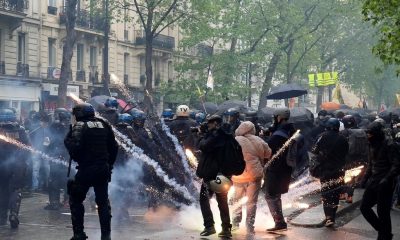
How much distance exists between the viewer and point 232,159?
31.7 feet

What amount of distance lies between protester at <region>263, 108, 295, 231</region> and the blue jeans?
0.54 ft

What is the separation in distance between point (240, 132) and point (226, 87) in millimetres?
25863

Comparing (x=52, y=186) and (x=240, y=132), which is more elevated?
(x=240, y=132)

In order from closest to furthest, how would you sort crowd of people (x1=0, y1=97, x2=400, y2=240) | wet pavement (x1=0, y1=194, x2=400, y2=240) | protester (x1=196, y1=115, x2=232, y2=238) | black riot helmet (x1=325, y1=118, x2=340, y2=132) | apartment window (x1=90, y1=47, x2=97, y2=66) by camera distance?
crowd of people (x1=0, y1=97, x2=400, y2=240) < protester (x1=196, y1=115, x2=232, y2=238) < wet pavement (x1=0, y1=194, x2=400, y2=240) < black riot helmet (x1=325, y1=118, x2=340, y2=132) < apartment window (x1=90, y1=47, x2=97, y2=66)

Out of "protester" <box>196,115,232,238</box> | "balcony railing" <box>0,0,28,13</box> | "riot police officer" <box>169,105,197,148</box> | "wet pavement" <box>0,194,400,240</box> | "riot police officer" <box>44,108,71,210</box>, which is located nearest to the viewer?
"protester" <box>196,115,232,238</box>

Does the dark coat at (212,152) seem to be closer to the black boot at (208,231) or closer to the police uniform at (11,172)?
the black boot at (208,231)

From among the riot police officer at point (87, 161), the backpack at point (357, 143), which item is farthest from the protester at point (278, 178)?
the backpack at point (357, 143)

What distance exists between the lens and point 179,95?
36406 millimetres

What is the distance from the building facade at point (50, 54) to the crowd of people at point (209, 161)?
17.7m

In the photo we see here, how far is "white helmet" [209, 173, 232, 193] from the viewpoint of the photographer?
9547mm

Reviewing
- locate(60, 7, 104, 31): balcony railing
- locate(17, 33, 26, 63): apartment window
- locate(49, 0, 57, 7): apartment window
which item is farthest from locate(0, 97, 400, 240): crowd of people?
locate(60, 7, 104, 31): balcony railing

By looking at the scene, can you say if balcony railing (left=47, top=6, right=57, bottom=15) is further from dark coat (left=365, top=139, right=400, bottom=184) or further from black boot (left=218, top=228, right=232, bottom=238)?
dark coat (left=365, top=139, right=400, bottom=184)

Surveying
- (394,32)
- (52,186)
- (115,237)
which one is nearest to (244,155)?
(115,237)

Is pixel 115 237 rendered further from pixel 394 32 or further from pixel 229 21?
pixel 229 21
